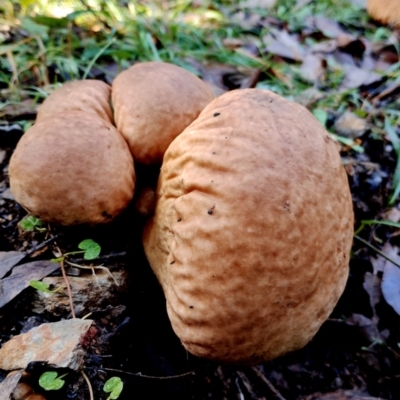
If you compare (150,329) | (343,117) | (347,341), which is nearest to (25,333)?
(150,329)

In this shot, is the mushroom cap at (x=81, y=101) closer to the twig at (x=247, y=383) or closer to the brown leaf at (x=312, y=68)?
the twig at (x=247, y=383)

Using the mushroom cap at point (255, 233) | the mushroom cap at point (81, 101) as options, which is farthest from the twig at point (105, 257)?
the mushroom cap at point (81, 101)

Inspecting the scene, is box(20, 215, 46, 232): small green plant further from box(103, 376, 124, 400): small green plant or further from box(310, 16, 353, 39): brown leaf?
box(310, 16, 353, 39): brown leaf

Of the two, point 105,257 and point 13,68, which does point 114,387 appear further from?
point 13,68

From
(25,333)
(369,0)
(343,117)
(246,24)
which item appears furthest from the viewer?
(369,0)

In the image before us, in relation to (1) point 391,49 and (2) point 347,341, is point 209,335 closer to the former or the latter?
(2) point 347,341

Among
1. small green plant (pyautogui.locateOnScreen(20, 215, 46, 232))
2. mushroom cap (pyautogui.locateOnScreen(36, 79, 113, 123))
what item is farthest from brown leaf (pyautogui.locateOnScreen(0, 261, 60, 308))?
mushroom cap (pyautogui.locateOnScreen(36, 79, 113, 123))
